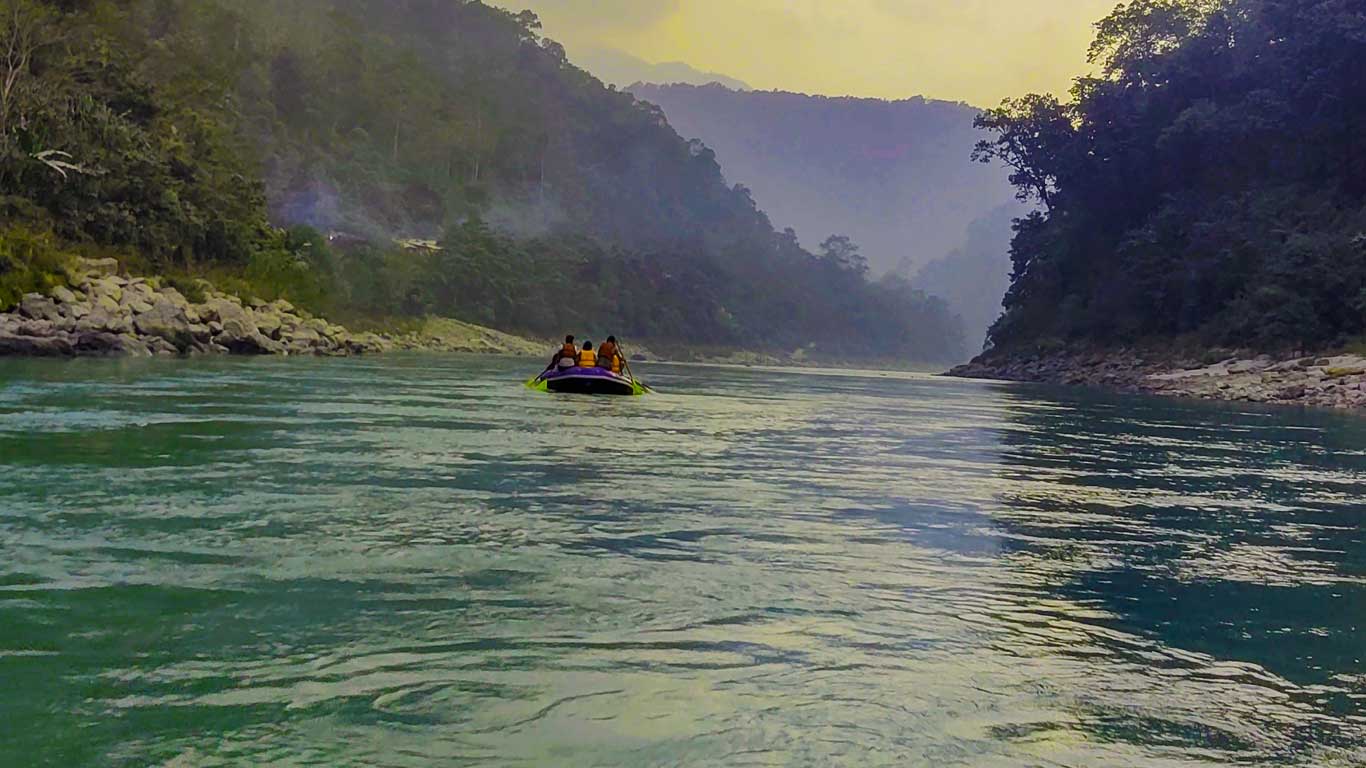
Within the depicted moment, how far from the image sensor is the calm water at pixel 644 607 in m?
4.13

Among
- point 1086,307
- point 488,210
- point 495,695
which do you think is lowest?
point 495,695

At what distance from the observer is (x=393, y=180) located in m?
89.8

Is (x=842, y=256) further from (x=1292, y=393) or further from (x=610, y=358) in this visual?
(x=610, y=358)

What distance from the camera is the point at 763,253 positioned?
134m

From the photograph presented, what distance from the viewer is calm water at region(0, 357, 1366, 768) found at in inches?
163

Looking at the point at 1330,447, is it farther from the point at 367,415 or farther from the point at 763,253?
the point at 763,253

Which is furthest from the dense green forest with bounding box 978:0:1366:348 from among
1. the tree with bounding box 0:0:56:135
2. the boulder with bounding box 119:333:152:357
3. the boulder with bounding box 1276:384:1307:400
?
the tree with bounding box 0:0:56:135

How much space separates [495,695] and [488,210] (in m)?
96.6

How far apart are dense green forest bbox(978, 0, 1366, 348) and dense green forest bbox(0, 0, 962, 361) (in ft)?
116

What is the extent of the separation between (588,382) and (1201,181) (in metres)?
42.1

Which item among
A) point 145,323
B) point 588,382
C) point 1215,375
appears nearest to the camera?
point 588,382

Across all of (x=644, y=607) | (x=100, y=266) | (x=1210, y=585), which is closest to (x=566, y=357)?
(x=100, y=266)

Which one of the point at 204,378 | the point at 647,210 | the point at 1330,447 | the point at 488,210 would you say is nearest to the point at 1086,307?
the point at 1330,447

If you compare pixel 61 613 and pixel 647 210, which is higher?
pixel 647 210
